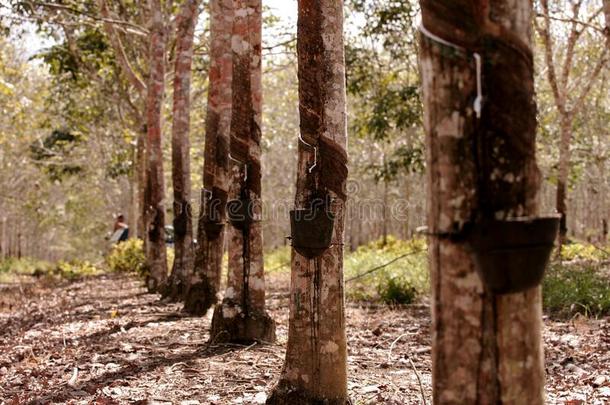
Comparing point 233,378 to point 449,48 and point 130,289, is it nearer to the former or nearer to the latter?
point 449,48

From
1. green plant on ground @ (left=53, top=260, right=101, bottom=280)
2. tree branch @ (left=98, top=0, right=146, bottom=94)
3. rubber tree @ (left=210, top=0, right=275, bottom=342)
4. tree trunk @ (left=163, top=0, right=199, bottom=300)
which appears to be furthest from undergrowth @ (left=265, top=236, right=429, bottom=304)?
green plant on ground @ (left=53, top=260, right=101, bottom=280)

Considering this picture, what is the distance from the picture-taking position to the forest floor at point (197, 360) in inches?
193

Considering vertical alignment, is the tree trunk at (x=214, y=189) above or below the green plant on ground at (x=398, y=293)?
above

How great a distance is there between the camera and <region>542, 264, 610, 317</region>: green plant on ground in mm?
8312

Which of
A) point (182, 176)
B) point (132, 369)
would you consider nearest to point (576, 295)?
point (132, 369)

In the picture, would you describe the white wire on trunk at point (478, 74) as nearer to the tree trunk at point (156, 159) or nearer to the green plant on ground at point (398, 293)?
the green plant on ground at point (398, 293)

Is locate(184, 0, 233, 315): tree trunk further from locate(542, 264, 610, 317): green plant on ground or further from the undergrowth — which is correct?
locate(542, 264, 610, 317): green plant on ground

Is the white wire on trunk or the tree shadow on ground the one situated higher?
the white wire on trunk

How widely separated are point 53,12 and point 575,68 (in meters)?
15.8

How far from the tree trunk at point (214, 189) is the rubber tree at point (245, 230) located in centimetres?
189

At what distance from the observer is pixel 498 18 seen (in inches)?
85.8

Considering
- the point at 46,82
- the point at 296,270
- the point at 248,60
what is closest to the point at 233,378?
the point at 296,270

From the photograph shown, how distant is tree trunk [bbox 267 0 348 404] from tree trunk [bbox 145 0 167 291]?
314 inches

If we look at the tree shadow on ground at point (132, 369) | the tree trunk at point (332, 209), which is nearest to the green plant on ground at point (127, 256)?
the tree shadow on ground at point (132, 369)
